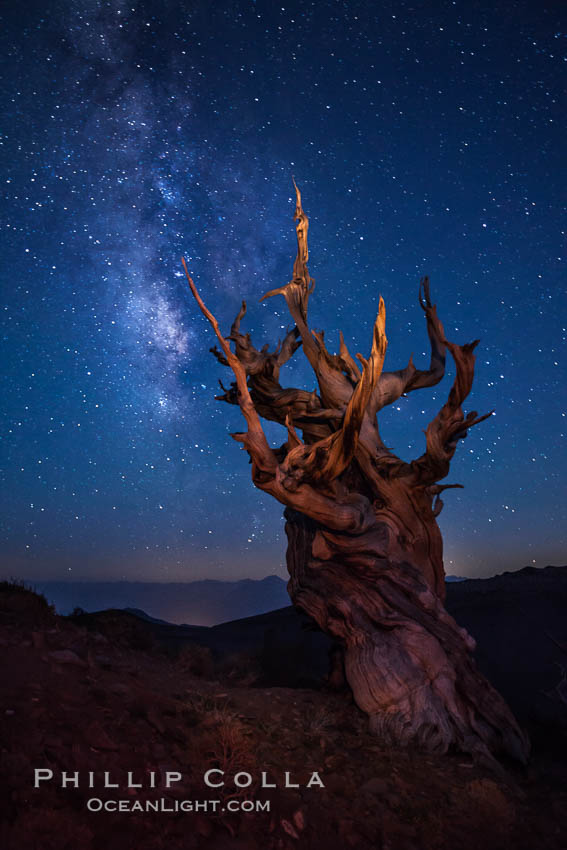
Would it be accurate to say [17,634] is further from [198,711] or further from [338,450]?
[338,450]

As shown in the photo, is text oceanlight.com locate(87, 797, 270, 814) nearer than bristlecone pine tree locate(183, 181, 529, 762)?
Yes

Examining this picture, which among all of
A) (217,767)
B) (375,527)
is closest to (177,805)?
(217,767)

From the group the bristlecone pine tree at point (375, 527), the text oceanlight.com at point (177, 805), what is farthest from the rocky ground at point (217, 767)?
the bristlecone pine tree at point (375, 527)

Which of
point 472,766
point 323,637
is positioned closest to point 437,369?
point 472,766

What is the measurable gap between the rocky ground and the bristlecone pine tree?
0.52 metres

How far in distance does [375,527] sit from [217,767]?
4.30m

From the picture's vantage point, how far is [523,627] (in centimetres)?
1168

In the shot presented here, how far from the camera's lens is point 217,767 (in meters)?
3.62

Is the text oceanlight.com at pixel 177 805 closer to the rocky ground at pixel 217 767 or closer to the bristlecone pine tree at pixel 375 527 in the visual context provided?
the rocky ground at pixel 217 767

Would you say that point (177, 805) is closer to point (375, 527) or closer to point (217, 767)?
point (217, 767)

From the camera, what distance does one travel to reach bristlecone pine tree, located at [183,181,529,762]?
6.10 metres

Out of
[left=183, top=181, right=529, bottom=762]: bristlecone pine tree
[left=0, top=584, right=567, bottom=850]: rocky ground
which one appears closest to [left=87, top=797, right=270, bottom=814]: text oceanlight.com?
[left=0, top=584, right=567, bottom=850]: rocky ground

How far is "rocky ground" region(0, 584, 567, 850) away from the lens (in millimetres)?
2752

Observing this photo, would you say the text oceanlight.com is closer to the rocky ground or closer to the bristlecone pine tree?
the rocky ground
